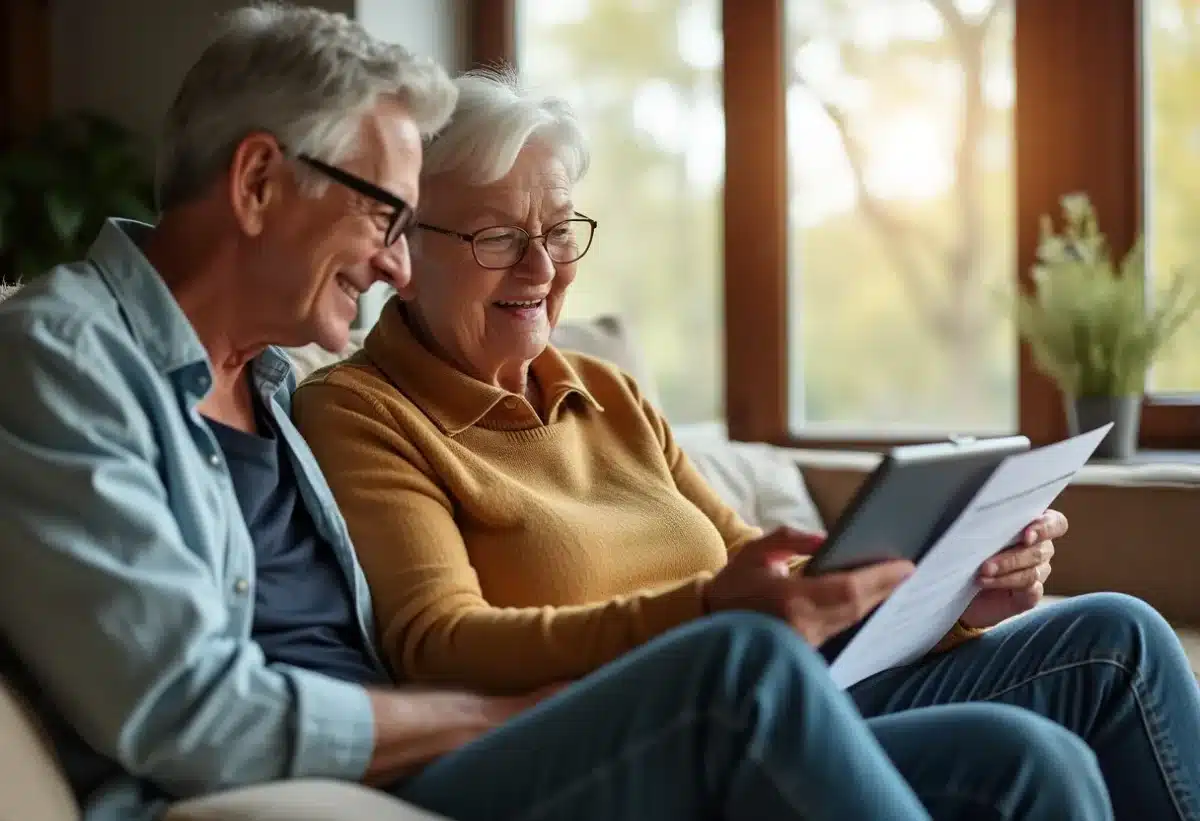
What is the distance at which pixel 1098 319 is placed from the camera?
2.56m

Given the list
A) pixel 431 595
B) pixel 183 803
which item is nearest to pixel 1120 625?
pixel 431 595

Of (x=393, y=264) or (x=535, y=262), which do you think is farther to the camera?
(x=535, y=262)

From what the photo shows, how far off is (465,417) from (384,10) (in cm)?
217

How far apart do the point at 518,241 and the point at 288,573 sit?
0.48 metres

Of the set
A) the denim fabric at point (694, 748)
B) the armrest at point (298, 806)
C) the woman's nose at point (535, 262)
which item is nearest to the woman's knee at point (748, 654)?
the denim fabric at point (694, 748)

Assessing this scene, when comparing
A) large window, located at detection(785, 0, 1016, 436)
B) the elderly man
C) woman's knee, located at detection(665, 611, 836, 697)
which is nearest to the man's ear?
the elderly man

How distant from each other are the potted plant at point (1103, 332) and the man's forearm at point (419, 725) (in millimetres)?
1662

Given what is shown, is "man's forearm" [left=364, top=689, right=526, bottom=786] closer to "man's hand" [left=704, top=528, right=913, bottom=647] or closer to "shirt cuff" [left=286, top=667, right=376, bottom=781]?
"shirt cuff" [left=286, top=667, right=376, bottom=781]

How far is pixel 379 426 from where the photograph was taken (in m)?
1.43

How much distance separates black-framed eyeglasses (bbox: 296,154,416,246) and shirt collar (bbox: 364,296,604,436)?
0.23 m

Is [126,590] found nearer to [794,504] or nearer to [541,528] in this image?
[541,528]

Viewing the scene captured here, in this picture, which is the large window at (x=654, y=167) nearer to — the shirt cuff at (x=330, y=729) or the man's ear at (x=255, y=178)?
the man's ear at (x=255, y=178)

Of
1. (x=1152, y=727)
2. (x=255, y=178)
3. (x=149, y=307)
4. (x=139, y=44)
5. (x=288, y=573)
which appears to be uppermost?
(x=139, y=44)

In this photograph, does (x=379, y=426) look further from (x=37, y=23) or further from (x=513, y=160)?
(x=37, y=23)
